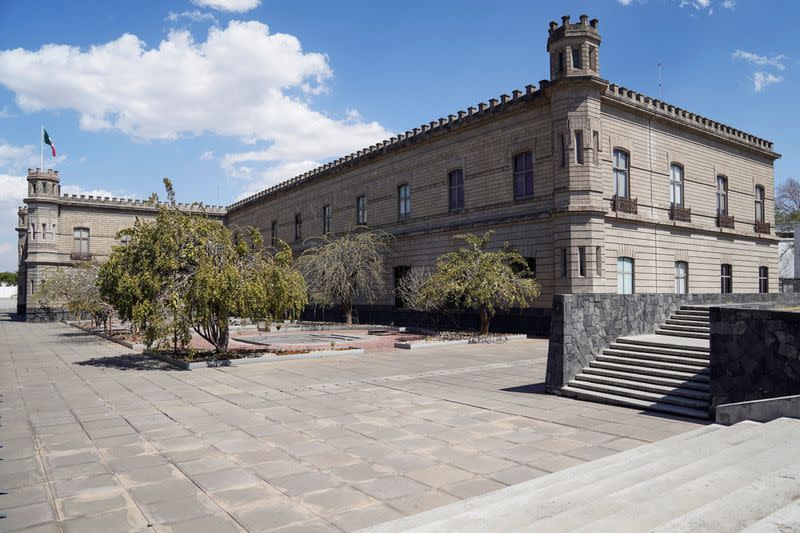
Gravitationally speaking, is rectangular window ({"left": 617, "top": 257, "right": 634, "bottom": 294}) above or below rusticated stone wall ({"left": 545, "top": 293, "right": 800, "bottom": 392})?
above

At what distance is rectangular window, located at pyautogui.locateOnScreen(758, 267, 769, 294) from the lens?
31.1 meters

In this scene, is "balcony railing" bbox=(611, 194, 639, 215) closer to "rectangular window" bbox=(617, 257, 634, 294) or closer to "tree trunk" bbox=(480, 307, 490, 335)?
"rectangular window" bbox=(617, 257, 634, 294)

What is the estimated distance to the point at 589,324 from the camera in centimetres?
1137

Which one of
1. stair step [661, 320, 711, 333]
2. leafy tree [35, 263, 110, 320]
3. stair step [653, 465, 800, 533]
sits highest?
leafy tree [35, 263, 110, 320]

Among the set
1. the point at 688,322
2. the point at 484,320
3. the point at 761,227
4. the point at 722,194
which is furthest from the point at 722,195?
the point at 688,322

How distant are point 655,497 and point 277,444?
4.60m

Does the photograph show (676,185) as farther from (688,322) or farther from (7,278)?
(7,278)

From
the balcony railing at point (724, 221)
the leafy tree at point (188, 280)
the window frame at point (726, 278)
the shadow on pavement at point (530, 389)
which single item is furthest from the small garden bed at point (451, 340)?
the balcony railing at point (724, 221)

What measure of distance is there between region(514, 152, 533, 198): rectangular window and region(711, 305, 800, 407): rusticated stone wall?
16261 millimetres

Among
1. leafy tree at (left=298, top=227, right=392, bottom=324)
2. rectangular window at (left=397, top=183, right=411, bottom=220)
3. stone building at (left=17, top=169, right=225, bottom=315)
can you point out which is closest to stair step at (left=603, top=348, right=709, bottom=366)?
leafy tree at (left=298, top=227, right=392, bottom=324)

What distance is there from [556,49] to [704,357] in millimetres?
16282

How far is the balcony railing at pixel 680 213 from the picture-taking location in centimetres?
2598

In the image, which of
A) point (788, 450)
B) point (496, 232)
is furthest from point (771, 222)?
point (788, 450)

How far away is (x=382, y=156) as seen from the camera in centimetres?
3316
